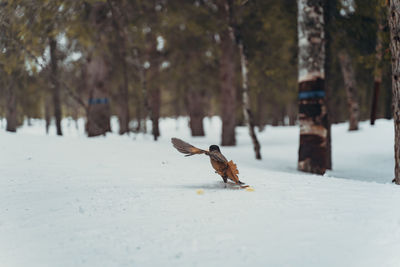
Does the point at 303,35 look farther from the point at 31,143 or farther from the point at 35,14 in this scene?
the point at 31,143

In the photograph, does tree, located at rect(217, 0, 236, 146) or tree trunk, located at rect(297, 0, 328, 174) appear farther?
tree, located at rect(217, 0, 236, 146)

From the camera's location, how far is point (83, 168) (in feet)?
→ 18.4

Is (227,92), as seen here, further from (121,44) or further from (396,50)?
(396,50)

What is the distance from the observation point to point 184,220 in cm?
316

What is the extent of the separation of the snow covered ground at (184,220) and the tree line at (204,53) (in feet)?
9.19

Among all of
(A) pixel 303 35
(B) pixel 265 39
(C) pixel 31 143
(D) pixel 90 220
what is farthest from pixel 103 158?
(B) pixel 265 39

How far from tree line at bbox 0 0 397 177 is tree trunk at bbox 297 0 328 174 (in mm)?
21

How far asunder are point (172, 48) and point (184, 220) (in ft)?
42.8

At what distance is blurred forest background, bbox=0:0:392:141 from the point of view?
7.95m

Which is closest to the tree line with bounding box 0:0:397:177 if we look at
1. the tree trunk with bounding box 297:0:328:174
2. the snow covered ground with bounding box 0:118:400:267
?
the tree trunk with bounding box 297:0:328:174

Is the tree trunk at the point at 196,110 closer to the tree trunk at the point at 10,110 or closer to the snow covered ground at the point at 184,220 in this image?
the tree trunk at the point at 10,110

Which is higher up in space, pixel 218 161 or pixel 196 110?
pixel 196 110

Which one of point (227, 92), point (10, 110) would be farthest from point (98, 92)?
point (227, 92)

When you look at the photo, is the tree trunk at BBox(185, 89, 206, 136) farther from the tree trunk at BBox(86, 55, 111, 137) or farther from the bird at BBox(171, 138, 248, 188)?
the bird at BBox(171, 138, 248, 188)
